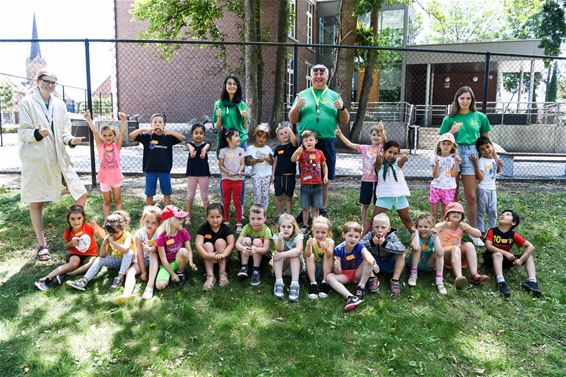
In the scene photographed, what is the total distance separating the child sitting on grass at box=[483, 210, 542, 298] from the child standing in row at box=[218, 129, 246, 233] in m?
2.79

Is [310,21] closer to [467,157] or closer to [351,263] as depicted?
[467,157]

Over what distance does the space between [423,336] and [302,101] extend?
2.78 metres

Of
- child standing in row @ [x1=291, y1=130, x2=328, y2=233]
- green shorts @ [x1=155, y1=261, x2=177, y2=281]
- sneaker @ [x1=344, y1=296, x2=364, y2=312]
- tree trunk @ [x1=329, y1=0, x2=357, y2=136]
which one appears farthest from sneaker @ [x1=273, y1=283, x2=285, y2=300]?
tree trunk @ [x1=329, y1=0, x2=357, y2=136]

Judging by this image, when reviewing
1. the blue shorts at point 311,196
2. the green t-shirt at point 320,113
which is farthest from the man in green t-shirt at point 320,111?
the blue shorts at point 311,196

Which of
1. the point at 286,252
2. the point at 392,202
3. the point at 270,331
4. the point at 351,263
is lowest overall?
the point at 270,331

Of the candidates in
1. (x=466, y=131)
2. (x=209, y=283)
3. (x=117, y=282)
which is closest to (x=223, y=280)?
(x=209, y=283)

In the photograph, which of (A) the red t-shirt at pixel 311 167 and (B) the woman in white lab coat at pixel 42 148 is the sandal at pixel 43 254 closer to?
(B) the woman in white lab coat at pixel 42 148

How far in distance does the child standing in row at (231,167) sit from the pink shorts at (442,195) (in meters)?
2.23

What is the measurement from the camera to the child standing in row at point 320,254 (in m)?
4.29

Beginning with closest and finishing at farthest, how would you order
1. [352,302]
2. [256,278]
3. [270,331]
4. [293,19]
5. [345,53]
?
[270,331]
[352,302]
[256,278]
[345,53]
[293,19]

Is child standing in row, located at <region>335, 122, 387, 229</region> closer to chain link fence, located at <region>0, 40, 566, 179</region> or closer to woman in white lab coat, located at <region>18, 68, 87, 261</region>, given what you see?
woman in white lab coat, located at <region>18, 68, 87, 261</region>

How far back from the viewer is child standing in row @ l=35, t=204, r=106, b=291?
4.49 metres

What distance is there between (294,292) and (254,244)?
0.66 meters

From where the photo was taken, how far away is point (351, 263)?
4344 millimetres
